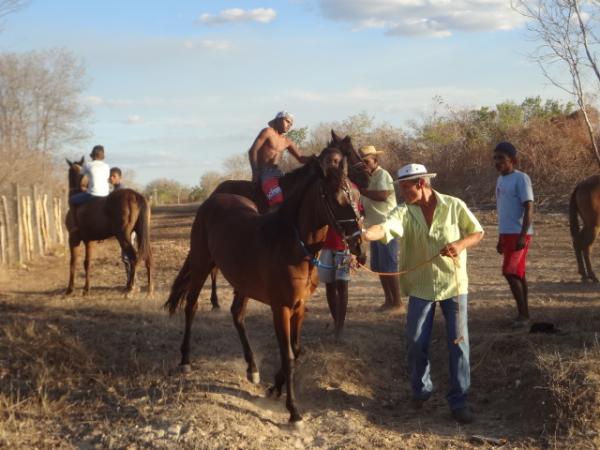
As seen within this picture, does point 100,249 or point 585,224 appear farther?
point 100,249

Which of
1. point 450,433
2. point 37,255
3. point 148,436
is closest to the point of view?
point 148,436

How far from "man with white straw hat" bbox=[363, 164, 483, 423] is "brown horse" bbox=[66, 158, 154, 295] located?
6490 millimetres

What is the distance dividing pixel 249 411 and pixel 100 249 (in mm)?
14504

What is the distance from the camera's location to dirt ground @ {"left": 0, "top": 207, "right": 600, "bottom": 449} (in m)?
5.25

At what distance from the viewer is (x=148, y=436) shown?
200 inches

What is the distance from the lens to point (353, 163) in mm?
7184

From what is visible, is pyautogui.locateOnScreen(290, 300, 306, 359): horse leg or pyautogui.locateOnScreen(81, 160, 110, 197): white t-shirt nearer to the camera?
pyautogui.locateOnScreen(290, 300, 306, 359): horse leg

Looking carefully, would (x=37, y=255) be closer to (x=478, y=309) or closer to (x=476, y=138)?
(x=478, y=309)

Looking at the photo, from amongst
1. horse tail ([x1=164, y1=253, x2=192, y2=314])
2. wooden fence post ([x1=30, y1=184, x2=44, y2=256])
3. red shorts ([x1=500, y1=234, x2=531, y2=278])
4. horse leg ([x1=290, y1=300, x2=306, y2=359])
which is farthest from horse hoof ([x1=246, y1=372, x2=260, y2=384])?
wooden fence post ([x1=30, y1=184, x2=44, y2=256])

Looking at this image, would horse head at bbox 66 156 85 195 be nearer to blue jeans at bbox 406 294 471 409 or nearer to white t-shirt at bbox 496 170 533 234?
white t-shirt at bbox 496 170 533 234

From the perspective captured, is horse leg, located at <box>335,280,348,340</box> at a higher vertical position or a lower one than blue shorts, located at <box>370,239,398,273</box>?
lower

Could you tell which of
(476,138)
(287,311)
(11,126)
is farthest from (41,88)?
(287,311)

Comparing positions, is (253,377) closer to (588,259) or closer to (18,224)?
(588,259)

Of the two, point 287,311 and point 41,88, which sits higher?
point 41,88
